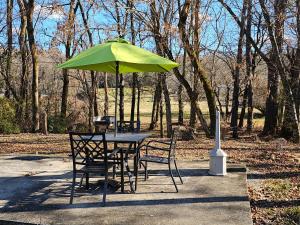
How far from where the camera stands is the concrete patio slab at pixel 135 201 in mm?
4770

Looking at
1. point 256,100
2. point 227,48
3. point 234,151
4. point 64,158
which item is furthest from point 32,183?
point 256,100

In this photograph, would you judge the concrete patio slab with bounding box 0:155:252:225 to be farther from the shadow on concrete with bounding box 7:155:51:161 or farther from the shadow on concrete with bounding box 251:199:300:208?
the shadow on concrete with bounding box 7:155:51:161

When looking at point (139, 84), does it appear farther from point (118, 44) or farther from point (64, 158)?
point (118, 44)

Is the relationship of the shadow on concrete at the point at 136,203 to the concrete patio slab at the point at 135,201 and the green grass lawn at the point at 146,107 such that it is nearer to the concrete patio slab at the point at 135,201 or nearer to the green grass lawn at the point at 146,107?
the concrete patio slab at the point at 135,201

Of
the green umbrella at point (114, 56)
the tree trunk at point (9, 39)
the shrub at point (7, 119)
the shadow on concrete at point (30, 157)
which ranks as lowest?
the shadow on concrete at point (30, 157)

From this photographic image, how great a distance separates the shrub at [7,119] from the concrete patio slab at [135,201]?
34.4 feet

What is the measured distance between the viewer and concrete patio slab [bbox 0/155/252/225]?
477 cm

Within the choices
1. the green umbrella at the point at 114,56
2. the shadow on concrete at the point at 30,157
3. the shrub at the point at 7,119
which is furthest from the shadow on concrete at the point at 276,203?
the shrub at the point at 7,119

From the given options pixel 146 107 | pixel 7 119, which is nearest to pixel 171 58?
pixel 7 119

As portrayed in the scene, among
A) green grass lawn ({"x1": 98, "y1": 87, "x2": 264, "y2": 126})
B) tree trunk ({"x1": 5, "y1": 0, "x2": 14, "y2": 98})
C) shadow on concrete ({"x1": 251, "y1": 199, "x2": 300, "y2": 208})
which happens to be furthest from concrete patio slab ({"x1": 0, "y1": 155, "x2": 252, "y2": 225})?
green grass lawn ({"x1": 98, "y1": 87, "x2": 264, "y2": 126})

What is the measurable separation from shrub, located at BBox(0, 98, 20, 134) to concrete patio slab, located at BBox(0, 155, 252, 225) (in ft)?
34.4

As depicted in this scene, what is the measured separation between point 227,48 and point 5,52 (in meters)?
13.0

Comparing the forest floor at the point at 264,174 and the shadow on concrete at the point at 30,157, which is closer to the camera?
the forest floor at the point at 264,174

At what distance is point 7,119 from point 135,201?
534 inches
